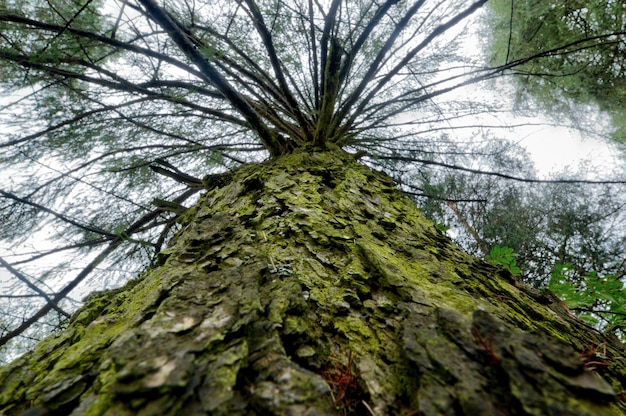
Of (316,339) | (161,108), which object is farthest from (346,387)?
(161,108)

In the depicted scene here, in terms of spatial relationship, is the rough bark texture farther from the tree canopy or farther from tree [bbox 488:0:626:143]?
tree [bbox 488:0:626:143]

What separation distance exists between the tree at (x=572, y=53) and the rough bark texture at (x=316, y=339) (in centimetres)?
314

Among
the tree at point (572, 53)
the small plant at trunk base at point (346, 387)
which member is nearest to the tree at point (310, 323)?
the small plant at trunk base at point (346, 387)

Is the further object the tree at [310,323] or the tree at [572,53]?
the tree at [572,53]

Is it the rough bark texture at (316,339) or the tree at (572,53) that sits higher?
the tree at (572,53)

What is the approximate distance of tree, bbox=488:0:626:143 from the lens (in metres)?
3.08

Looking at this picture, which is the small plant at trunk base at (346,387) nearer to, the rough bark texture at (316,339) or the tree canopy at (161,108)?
the rough bark texture at (316,339)

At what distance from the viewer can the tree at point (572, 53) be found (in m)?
3.08

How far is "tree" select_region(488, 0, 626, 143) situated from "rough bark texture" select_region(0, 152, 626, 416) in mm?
3136

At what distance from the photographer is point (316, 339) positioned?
0.68 metres

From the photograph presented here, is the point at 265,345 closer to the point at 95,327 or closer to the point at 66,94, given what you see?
the point at 95,327

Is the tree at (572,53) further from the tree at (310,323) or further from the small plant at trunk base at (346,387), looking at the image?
the small plant at trunk base at (346,387)

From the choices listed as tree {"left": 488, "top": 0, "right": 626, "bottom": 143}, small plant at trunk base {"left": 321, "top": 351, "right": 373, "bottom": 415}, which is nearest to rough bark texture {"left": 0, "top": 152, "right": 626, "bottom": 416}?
small plant at trunk base {"left": 321, "top": 351, "right": 373, "bottom": 415}

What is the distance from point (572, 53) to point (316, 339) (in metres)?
4.50
